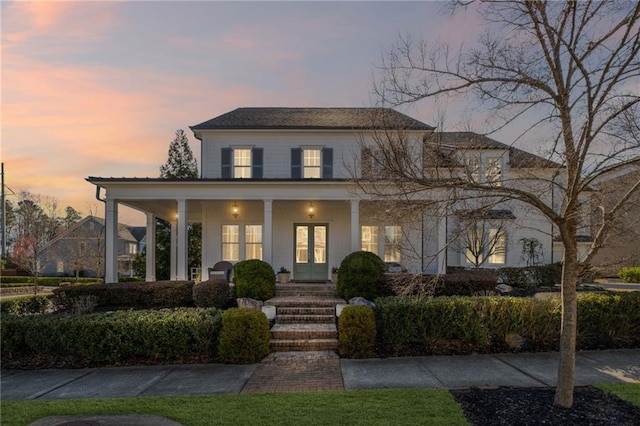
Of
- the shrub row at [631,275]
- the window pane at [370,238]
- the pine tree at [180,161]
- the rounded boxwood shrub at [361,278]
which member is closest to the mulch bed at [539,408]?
the rounded boxwood shrub at [361,278]

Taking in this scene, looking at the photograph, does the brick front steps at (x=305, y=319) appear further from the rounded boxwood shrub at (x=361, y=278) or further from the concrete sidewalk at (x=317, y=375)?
the concrete sidewalk at (x=317, y=375)

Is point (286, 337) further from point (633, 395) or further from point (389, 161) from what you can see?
point (633, 395)

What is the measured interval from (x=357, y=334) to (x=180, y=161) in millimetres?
24541

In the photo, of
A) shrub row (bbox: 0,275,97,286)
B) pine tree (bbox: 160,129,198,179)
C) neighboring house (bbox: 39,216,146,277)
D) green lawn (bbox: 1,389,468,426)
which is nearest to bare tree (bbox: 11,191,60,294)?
shrub row (bbox: 0,275,97,286)

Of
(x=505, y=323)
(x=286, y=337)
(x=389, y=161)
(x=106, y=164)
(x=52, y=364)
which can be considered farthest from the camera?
(x=106, y=164)

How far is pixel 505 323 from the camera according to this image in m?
7.87

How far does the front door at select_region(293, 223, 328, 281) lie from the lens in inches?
619

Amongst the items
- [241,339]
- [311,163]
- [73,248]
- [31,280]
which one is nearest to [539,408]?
[241,339]

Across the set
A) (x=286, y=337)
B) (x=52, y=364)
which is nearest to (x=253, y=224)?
(x=286, y=337)

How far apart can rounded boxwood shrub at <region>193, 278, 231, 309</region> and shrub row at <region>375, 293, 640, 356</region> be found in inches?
205

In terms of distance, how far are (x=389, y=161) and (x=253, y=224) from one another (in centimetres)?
1206

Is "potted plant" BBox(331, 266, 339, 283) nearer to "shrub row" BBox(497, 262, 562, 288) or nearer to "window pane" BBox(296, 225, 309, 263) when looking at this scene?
"window pane" BBox(296, 225, 309, 263)

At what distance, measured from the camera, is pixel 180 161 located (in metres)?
28.2

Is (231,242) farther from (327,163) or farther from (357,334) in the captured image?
(357,334)
